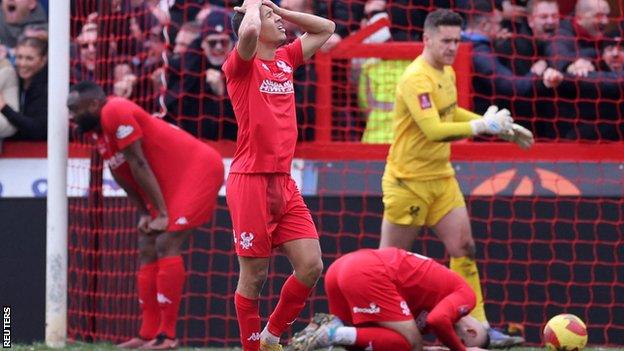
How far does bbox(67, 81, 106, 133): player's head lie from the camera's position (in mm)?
8562

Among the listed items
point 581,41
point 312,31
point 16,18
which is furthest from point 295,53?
point 16,18

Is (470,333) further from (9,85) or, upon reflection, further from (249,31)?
(9,85)

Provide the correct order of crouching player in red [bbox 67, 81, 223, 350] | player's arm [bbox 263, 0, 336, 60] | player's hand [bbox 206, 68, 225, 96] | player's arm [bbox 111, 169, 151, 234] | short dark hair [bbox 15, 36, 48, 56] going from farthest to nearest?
short dark hair [bbox 15, 36, 48, 56] < player's hand [bbox 206, 68, 225, 96] < player's arm [bbox 111, 169, 151, 234] < crouching player in red [bbox 67, 81, 223, 350] < player's arm [bbox 263, 0, 336, 60]

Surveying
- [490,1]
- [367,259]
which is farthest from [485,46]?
[367,259]

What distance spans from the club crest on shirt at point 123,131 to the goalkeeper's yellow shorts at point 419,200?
1697 mm

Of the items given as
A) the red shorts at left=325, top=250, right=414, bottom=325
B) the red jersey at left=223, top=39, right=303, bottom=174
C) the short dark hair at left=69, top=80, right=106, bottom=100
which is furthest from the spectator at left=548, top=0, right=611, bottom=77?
the red jersey at left=223, top=39, right=303, bottom=174

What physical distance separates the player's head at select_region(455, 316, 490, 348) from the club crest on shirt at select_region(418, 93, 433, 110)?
1338 millimetres

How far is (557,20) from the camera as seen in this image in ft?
32.5

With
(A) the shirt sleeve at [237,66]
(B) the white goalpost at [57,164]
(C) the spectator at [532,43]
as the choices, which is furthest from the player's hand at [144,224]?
(C) the spectator at [532,43]

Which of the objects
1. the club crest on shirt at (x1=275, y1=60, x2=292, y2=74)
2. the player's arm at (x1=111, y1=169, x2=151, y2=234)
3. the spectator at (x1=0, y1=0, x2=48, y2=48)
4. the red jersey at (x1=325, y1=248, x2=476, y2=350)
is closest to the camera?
the club crest on shirt at (x1=275, y1=60, x2=292, y2=74)

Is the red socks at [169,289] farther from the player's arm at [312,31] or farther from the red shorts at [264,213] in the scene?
the player's arm at [312,31]

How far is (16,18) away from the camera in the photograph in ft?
33.5

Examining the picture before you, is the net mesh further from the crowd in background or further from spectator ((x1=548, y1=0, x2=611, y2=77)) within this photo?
spectator ((x1=548, y1=0, x2=611, y2=77))

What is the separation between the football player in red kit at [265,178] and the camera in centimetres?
685
